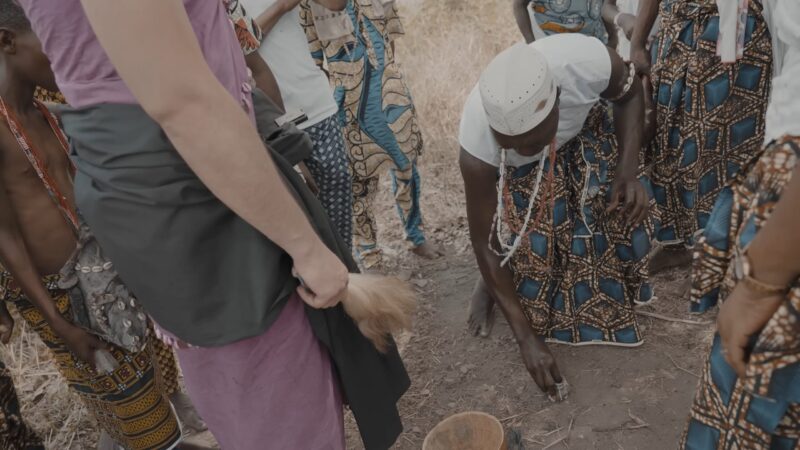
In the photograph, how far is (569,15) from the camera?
3301 millimetres

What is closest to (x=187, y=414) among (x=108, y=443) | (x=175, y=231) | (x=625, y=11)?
(x=108, y=443)

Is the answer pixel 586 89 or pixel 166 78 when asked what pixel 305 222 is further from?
pixel 586 89

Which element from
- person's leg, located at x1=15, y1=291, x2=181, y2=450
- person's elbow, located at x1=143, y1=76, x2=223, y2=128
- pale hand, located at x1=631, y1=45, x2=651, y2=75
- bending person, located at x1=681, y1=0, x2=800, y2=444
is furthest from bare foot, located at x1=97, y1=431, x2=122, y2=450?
pale hand, located at x1=631, y1=45, x2=651, y2=75

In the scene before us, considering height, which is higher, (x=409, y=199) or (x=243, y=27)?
(x=243, y=27)

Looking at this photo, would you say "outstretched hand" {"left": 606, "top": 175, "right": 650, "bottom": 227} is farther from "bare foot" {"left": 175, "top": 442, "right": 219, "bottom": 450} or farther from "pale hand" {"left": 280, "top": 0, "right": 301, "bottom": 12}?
"bare foot" {"left": 175, "top": 442, "right": 219, "bottom": 450}

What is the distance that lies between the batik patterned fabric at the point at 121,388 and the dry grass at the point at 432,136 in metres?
0.79

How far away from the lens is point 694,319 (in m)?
2.72

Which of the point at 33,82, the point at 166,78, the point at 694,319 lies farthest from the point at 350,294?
the point at 694,319

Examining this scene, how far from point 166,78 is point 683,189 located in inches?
89.2

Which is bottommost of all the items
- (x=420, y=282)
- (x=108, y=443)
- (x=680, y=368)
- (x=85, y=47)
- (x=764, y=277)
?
(x=680, y=368)

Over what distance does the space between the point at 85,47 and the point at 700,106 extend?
6.92 feet

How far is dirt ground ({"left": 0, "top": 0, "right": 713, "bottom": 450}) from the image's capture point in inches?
94.2

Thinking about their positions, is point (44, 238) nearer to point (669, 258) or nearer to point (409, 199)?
point (409, 199)

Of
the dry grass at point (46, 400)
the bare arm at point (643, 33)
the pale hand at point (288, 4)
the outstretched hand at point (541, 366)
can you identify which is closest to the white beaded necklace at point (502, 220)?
the outstretched hand at point (541, 366)
